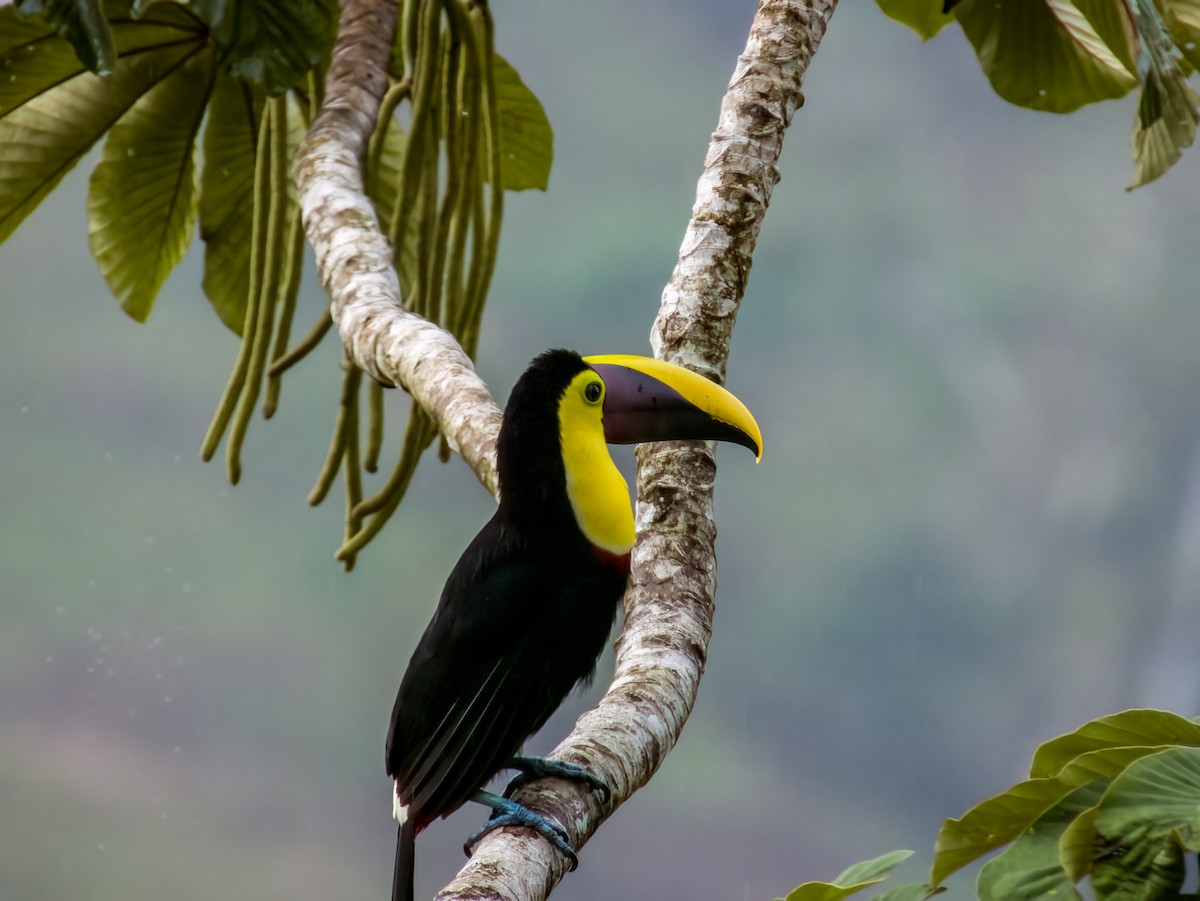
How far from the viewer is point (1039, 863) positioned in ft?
3.71

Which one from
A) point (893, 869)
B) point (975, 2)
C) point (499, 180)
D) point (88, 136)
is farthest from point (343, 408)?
point (975, 2)

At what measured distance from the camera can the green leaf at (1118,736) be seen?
1214 mm

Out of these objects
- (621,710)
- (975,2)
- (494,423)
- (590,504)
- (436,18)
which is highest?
(975,2)

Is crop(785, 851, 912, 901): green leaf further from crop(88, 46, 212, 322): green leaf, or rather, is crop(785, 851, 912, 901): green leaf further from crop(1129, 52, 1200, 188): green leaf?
crop(88, 46, 212, 322): green leaf

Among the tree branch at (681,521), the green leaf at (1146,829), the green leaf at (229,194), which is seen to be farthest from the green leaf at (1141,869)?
the green leaf at (229,194)

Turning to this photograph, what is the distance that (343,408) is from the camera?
2.19 meters

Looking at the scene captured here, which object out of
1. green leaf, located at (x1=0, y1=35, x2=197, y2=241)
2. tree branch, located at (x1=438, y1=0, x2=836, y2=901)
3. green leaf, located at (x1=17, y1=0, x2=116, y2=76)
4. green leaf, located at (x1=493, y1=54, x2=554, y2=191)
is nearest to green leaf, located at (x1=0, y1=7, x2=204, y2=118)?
green leaf, located at (x1=0, y1=35, x2=197, y2=241)

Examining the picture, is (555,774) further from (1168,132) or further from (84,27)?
(1168,132)

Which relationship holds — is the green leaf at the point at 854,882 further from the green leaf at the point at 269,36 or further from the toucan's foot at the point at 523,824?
the green leaf at the point at 269,36

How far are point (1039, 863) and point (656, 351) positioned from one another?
36.9 inches

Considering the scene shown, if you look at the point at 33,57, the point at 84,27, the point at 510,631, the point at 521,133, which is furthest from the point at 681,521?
the point at 33,57

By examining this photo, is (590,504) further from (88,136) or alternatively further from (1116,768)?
(88,136)

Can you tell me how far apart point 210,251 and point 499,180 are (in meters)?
1.11

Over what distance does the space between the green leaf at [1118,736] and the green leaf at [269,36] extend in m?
1.75
